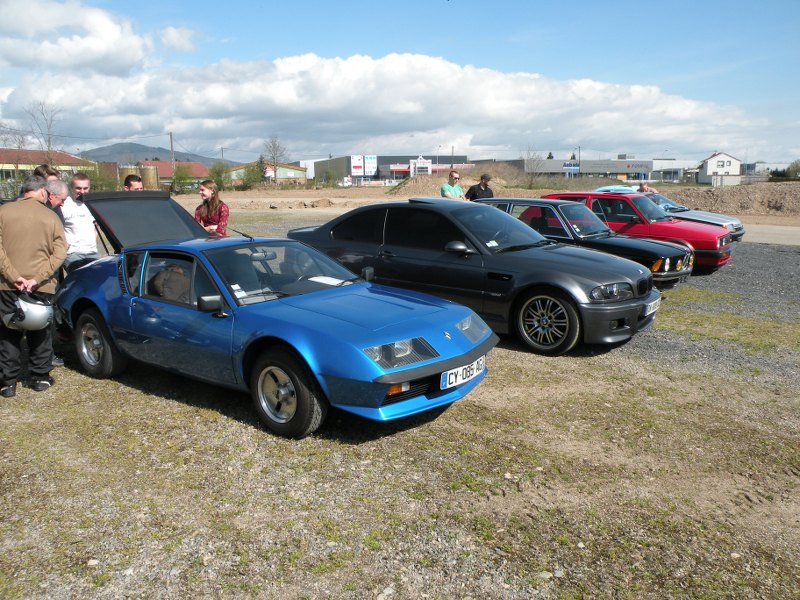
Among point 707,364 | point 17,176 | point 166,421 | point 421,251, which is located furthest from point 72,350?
point 17,176

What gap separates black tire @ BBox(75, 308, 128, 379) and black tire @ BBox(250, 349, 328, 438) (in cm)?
188

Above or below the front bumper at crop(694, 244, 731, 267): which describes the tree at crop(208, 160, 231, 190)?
above

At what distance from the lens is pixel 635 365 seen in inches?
249

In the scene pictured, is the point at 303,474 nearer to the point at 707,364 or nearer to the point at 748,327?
the point at 707,364

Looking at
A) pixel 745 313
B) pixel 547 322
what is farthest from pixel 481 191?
pixel 547 322

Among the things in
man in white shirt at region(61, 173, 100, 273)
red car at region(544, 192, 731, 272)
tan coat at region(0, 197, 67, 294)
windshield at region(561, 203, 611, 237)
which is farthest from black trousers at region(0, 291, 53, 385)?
red car at region(544, 192, 731, 272)

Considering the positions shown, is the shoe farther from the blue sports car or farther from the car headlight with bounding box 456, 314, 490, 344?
the car headlight with bounding box 456, 314, 490, 344

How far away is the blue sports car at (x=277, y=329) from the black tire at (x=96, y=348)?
0.01 meters

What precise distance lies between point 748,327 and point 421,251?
416 centimetres

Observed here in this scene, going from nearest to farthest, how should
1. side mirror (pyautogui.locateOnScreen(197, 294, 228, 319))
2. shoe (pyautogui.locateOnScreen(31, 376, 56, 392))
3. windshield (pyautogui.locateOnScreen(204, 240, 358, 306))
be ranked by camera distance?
side mirror (pyautogui.locateOnScreen(197, 294, 228, 319)) < windshield (pyautogui.locateOnScreen(204, 240, 358, 306)) < shoe (pyautogui.locateOnScreen(31, 376, 56, 392))

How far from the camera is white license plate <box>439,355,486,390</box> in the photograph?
4.33 meters

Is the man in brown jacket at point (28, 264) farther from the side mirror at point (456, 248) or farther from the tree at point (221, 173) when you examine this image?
the tree at point (221, 173)

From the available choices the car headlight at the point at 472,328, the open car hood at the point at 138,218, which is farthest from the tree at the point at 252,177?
the car headlight at the point at 472,328

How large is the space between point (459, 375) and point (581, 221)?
5.62m
